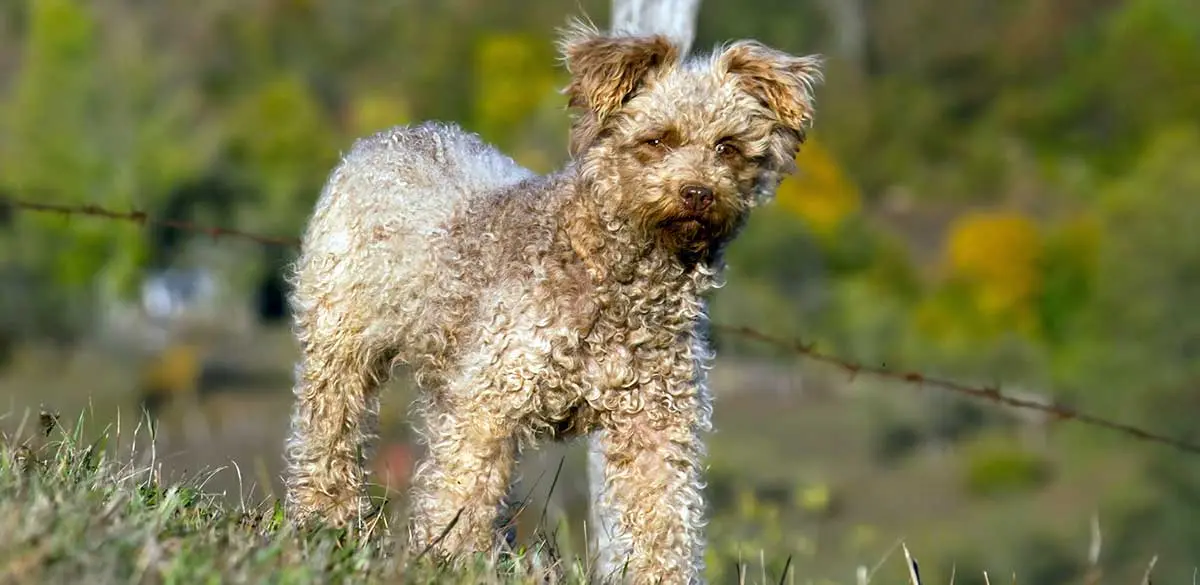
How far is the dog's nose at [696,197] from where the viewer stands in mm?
6113

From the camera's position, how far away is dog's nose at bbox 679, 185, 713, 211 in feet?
20.1

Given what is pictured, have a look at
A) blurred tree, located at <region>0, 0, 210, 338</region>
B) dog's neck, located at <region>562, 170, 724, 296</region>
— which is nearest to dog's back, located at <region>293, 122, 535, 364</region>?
dog's neck, located at <region>562, 170, 724, 296</region>

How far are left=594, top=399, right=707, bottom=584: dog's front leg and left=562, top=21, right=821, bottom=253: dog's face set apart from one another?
22.9 inches

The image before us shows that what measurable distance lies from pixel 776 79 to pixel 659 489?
1.41 meters

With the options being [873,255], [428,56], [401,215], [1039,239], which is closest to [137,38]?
[428,56]

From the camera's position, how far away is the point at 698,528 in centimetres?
646

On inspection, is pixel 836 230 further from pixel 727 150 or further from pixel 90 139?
pixel 727 150

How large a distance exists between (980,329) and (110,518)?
255ft

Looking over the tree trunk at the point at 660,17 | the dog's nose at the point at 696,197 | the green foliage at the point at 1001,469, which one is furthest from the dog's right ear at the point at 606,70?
the green foliage at the point at 1001,469

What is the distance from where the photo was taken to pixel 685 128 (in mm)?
6336

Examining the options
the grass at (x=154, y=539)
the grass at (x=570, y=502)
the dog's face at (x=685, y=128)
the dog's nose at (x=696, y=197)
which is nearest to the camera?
the grass at (x=154, y=539)

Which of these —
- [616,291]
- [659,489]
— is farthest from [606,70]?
[659,489]

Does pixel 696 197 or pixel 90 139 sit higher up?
pixel 90 139

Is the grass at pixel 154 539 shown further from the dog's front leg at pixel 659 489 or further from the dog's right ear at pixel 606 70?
the dog's right ear at pixel 606 70
